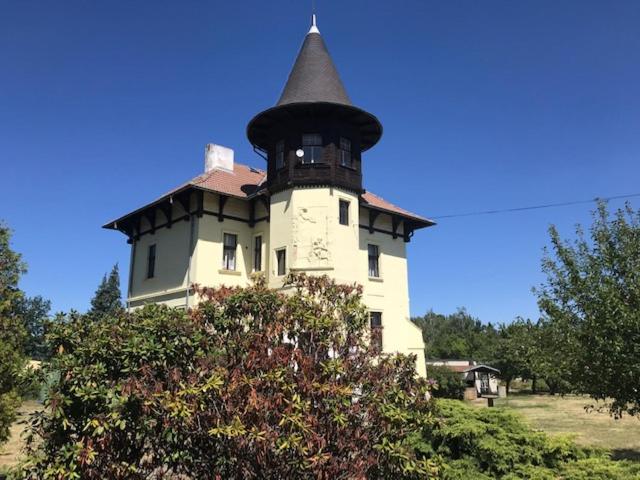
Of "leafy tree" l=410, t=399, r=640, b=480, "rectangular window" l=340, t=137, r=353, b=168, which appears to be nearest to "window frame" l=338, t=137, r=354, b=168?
"rectangular window" l=340, t=137, r=353, b=168

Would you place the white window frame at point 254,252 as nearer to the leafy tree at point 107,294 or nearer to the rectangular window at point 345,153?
the rectangular window at point 345,153

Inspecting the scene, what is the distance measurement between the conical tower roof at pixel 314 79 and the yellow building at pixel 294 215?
49 millimetres

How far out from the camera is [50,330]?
5387 millimetres

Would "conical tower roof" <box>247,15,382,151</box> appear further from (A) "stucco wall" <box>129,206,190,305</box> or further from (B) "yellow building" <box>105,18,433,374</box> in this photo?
(A) "stucco wall" <box>129,206,190,305</box>

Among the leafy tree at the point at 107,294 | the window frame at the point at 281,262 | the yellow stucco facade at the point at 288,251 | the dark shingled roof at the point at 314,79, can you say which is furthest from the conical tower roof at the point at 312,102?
the leafy tree at the point at 107,294

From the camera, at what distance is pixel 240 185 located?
22203 millimetres

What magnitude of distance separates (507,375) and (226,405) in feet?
162

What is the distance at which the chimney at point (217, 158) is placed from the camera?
23422 millimetres

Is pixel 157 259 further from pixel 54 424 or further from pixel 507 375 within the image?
pixel 507 375

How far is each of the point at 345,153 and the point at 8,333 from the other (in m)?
13.7

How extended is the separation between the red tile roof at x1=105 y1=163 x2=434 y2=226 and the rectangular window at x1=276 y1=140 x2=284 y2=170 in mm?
1648

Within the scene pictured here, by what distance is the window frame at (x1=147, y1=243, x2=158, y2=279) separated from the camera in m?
22.8

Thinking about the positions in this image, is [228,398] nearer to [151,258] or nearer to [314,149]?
[314,149]

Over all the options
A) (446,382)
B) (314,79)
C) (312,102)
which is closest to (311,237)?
(312,102)
